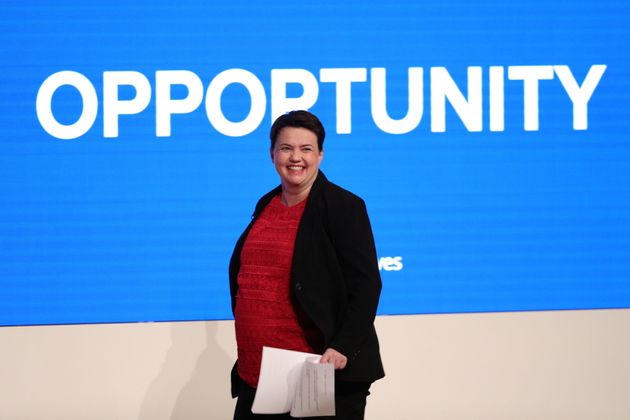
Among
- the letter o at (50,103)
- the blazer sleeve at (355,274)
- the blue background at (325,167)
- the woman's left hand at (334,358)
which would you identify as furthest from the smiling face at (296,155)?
the letter o at (50,103)

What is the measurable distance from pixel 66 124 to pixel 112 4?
55 cm

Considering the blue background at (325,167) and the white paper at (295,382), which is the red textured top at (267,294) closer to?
the white paper at (295,382)

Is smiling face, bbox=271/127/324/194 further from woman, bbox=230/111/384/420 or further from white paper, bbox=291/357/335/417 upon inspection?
white paper, bbox=291/357/335/417

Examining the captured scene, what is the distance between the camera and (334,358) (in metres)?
1.87

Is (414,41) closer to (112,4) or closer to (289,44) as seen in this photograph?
(289,44)

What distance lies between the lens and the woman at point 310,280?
75.4 inches

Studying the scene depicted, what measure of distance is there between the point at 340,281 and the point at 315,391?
0.26 m

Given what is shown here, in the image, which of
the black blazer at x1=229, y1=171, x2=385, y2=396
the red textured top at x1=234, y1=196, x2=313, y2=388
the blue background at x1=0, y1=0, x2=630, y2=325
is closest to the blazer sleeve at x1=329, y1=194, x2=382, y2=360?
the black blazer at x1=229, y1=171, x2=385, y2=396

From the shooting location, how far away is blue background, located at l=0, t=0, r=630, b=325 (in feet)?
11.5

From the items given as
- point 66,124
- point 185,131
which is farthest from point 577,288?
point 66,124

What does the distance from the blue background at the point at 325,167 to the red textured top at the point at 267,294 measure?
4.86 feet

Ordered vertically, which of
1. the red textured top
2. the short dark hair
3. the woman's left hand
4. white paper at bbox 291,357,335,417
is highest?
the short dark hair

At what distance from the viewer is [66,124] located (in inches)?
137

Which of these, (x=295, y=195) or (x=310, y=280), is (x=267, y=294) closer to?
(x=310, y=280)
